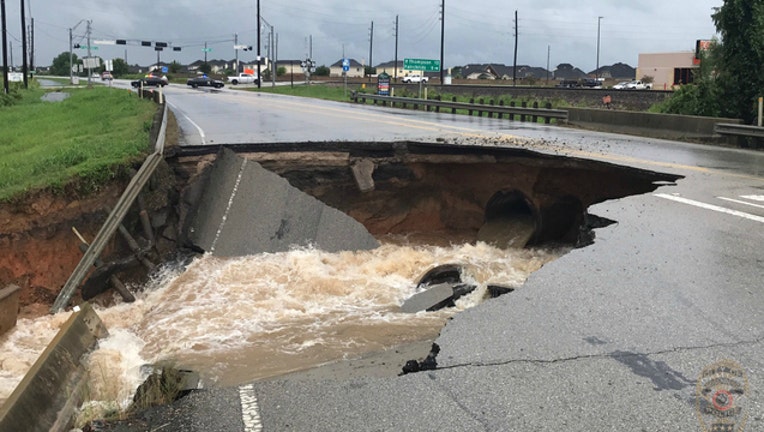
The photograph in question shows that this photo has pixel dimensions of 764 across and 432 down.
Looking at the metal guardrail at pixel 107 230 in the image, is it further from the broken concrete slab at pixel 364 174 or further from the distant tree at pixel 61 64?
the distant tree at pixel 61 64

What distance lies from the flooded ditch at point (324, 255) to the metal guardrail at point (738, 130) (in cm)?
659

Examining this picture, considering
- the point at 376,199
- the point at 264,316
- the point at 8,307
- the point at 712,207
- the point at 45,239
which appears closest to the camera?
the point at 264,316

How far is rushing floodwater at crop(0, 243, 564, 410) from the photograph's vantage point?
643cm

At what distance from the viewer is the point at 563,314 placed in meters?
5.46

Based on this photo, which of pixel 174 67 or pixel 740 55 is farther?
pixel 174 67

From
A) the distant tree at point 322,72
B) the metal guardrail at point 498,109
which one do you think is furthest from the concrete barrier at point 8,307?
the distant tree at point 322,72

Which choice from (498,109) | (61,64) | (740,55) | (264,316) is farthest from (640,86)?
(61,64)

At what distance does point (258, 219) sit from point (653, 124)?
14189 millimetres

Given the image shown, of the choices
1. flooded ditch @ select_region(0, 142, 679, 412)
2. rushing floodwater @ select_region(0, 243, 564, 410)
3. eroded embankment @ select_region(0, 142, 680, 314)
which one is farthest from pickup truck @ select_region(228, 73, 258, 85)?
rushing floodwater @ select_region(0, 243, 564, 410)

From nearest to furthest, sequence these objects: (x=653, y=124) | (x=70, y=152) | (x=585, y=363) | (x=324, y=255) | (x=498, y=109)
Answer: (x=585, y=363) → (x=324, y=255) → (x=70, y=152) → (x=653, y=124) → (x=498, y=109)

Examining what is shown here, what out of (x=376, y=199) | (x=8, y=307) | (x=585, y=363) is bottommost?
(x=8, y=307)

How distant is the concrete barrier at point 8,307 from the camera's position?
865 cm

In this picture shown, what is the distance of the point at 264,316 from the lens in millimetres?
8203

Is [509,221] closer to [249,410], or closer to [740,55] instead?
[740,55]
